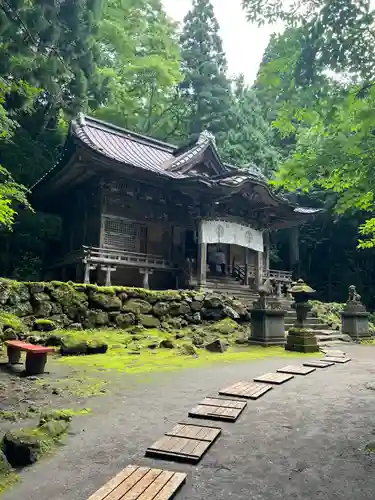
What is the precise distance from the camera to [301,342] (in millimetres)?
11562

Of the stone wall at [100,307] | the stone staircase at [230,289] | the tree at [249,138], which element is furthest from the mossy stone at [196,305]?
the tree at [249,138]

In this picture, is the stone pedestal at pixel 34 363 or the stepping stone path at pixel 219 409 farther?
the stone pedestal at pixel 34 363

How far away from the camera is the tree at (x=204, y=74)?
104 feet

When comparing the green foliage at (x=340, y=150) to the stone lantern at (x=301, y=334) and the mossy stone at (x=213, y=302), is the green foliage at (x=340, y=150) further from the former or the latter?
the mossy stone at (x=213, y=302)

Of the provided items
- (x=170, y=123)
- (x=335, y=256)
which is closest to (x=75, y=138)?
(x=170, y=123)

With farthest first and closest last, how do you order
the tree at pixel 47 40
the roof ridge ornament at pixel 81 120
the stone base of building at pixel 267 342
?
the roof ridge ornament at pixel 81 120
the stone base of building at pixel 267 342
the tree at pixel 47 40

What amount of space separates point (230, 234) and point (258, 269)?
8.35 feet

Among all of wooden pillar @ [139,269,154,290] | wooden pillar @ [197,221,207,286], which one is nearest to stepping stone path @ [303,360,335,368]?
wooden pillar @ [197,221,207,286]

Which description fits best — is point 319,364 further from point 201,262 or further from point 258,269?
Result: point 258,269

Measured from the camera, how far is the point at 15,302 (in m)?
11.2

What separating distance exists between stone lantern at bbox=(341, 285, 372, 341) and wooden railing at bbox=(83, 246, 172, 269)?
767 centimetres

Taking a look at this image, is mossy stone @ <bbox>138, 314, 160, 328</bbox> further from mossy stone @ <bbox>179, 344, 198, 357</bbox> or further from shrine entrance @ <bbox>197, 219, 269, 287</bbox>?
shrine entrance @ <bbox>197, 219, 269, 287</bbox>

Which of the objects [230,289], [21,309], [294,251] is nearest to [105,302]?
[21,309]

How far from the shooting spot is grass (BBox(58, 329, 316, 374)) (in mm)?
8484
